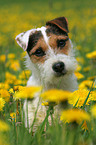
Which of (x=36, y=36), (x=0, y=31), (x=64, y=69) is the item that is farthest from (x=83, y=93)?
(x=0, y=31)

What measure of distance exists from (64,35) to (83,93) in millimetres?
1644

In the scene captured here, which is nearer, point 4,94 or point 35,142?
point 35,142

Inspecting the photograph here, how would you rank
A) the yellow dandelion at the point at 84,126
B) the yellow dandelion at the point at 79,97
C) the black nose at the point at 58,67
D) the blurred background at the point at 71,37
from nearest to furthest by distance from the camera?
1. the yellow dandelion at the point at 79,97
2. the yellow dandelion at the point at 84,126
3. the black nose at the point at 58,67
4. the blurred background at the point at 71,37

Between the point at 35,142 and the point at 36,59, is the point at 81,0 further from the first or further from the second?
the point at 35,142

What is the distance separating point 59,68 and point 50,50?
0.39 metres

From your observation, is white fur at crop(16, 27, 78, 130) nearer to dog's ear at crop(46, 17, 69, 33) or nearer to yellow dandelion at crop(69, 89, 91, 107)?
dog's ear at crop(46, 17, 69, 33)

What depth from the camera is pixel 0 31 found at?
32.4 ft

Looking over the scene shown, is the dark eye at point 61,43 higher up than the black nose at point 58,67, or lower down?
higher up

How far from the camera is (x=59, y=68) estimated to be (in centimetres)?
232

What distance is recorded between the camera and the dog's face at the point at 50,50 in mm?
2381

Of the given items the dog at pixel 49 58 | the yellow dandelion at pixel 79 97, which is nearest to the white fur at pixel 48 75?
the dog at pixel 49 58

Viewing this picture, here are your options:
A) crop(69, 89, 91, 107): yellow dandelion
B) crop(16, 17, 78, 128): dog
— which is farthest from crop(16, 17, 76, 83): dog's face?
crop(69, 89, 91, 107): yellow dandelion

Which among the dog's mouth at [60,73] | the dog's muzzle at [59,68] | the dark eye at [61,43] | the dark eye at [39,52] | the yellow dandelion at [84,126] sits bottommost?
the yellow dandelion at [84,126]

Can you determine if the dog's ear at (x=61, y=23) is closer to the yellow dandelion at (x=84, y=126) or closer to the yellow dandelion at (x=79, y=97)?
the yellow dandelion at (x=79, y=97)
